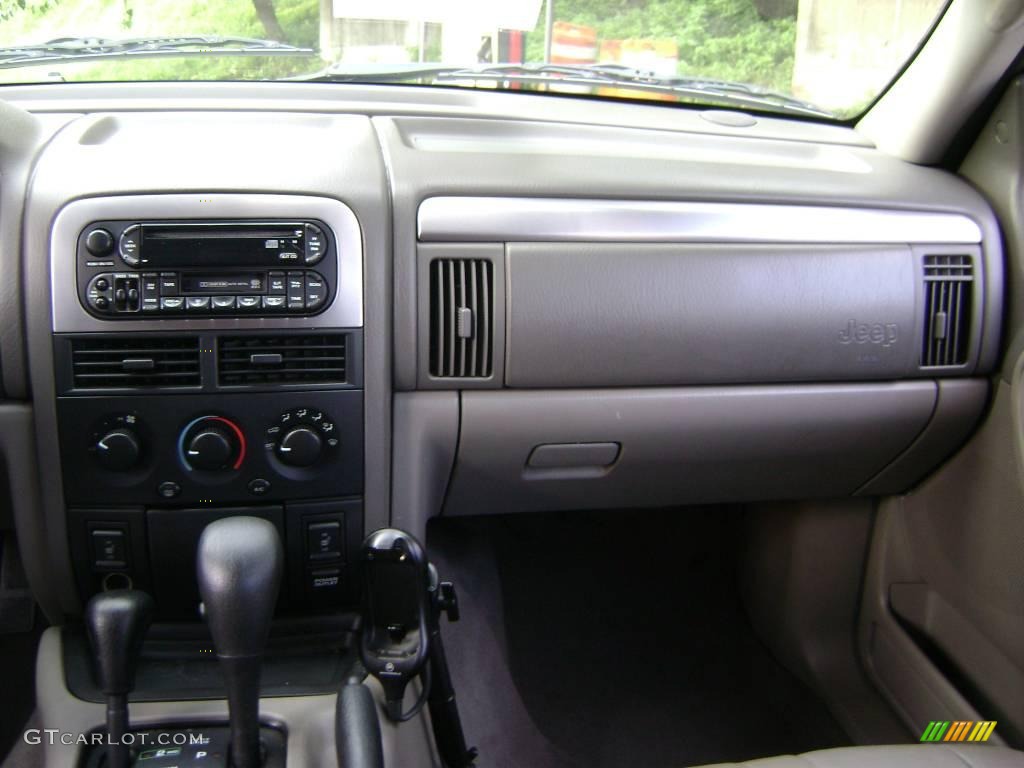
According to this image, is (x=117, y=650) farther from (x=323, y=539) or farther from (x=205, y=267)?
(x=205, y=267)

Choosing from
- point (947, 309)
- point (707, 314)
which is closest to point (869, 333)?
point (947, 309)

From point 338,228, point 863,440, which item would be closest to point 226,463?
point 338,228

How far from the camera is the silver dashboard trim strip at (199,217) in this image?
1381mm

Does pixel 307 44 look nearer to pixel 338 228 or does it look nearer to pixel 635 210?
pixel 338 228

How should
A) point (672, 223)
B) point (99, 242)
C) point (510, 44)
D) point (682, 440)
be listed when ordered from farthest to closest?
point (510, 44) → point (682, 440) → point (672, 223) → point (99, 242)

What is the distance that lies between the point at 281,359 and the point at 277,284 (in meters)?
0.11

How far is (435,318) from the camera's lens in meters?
1.55

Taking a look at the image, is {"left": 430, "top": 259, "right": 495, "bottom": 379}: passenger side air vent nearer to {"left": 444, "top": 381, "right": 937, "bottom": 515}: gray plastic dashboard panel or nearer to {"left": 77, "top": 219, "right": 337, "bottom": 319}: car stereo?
{"left": 444, "top": 381, "right": 937, "bottom": 515}: gray plastic dashboard panel

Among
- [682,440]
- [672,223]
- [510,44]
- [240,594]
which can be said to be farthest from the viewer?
[510,44]

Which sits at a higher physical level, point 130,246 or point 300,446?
point 130,246

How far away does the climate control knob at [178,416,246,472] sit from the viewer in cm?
142

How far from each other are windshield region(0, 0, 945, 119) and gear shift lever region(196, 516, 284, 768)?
1.06 meters

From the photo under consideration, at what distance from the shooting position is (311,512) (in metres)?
1.51

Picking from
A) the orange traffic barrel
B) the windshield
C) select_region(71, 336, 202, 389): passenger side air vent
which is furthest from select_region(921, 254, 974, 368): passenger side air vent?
select_region(71, 336, 202, 389): passenger side air vent
